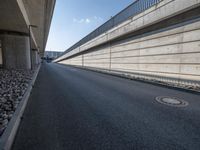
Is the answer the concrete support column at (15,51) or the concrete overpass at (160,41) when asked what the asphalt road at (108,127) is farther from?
the concrete support column at (15,51)

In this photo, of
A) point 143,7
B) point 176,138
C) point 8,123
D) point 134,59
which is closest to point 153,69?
point 134,59

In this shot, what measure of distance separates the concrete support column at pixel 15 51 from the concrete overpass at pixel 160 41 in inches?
343

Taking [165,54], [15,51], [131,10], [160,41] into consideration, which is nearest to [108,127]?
[165,54]

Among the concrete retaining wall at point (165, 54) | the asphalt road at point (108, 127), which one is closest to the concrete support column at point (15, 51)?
the concrete retaining wall at point (165, 54)

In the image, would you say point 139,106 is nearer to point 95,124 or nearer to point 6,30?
point 95,124

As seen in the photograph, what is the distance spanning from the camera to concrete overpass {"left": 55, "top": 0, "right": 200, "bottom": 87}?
20.0 feet

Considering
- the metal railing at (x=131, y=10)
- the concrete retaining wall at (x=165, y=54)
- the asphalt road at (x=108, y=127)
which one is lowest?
the asphalt road at (x=108, y=127)

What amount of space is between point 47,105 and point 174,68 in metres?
6.44

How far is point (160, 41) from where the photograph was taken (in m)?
7.89

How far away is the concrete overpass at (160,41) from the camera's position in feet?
20.0

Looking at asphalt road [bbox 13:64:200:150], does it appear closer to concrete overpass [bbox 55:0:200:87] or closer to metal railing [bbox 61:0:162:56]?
concrete overpass [bbox 55:0:200:87]

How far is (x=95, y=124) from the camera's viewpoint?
271 cm

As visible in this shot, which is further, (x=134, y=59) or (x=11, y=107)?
(x=134, y=59)

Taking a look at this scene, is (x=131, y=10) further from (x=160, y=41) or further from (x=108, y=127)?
(x=108, y=127)
